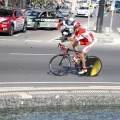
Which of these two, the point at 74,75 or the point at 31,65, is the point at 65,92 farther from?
the point at 31,65

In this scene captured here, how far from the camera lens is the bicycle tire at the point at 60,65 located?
34.2 feet

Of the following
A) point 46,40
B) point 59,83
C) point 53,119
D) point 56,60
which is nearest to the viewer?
point 53,119

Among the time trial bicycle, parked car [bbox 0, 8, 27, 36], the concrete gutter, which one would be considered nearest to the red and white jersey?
the time trial bicycle

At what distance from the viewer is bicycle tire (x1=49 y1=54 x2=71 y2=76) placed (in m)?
10.4

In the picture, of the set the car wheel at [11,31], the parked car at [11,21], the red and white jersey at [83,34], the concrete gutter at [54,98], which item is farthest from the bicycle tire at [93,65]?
the car wheel at [11,31]

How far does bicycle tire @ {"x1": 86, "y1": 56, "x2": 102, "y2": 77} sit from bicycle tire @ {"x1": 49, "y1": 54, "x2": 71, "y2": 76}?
1.94 ft

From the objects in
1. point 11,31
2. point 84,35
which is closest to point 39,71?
point 84,35

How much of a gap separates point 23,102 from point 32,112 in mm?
271

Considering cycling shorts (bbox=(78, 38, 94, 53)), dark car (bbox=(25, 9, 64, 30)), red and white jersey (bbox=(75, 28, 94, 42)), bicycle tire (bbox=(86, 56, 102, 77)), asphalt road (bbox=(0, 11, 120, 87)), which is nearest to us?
asphalt road (bbox=(0, 11, 120, 87))

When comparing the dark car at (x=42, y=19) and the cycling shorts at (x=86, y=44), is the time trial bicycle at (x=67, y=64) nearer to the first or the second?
the cycling shorts at (x=86, y=44)

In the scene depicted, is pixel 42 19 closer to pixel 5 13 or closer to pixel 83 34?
pixel 5 13

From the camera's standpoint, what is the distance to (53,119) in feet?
21.4

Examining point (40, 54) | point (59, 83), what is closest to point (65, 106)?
point (59, 83)

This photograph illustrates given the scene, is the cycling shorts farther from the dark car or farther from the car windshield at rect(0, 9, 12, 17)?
the dark car
